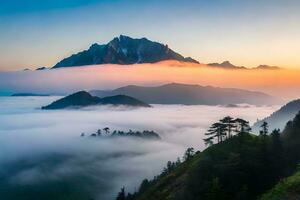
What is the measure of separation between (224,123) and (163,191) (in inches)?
1168

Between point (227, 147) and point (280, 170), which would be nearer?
point (280, 170)

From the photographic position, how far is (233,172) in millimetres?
106188

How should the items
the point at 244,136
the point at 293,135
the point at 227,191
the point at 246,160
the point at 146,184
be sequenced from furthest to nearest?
the point at 146,184
the point at 244,136
the point at 293,135
the point at 246,160
the point at 227,191

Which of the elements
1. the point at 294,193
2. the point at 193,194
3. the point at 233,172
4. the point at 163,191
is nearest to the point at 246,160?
the point at 233,172

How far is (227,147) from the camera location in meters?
124

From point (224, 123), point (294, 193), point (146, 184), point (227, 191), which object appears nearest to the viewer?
point (294, 193)

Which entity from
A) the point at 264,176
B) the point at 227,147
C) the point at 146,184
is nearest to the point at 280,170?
A: the point at 264,176

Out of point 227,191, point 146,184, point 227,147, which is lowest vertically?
point 146,184

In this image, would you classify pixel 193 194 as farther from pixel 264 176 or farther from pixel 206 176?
pixel 264 176

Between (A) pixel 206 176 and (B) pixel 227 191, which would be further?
(A) pixel 206 176

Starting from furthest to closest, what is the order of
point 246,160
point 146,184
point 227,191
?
point 146,184, point 246,160, point 227,191

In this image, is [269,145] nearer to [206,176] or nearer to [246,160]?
[246,160]

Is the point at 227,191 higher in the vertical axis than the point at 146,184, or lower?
higher

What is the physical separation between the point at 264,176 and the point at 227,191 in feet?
35.1
